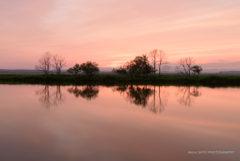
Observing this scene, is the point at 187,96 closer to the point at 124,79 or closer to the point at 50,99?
the point at 50,99

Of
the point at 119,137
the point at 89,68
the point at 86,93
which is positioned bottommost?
the point at 119,137

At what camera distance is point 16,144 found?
17.4 ft

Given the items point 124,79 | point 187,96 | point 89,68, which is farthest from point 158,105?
point 89,68

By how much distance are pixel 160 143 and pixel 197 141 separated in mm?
1279

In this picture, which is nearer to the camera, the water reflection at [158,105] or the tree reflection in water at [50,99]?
the water reflection at [158,105]

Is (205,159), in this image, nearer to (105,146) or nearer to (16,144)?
(105,146)

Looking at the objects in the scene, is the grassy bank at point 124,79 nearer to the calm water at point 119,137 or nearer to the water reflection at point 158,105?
the water reflection at point 158,105

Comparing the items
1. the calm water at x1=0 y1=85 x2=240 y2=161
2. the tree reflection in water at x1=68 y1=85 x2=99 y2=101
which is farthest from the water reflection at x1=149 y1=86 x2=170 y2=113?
the tree reflection in water at x1=68 y1=85 x2=99 y2=101

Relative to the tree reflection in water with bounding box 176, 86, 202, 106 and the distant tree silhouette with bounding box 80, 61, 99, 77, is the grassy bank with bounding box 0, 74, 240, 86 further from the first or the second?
the tree reflection in water with bounding box 176, 86, 202, 106

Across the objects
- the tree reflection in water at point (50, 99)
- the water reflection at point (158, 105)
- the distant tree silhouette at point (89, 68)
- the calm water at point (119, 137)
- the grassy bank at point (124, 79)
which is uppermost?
the distant tree silhouette at point (89, 68)

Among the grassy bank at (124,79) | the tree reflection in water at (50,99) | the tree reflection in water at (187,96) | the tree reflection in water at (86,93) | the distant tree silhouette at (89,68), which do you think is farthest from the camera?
the distant tree silhouette at (89,68)

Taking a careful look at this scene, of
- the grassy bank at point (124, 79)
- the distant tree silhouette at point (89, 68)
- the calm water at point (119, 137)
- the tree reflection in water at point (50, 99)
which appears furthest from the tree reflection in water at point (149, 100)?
the distant tree silhouette at point (89, 68)

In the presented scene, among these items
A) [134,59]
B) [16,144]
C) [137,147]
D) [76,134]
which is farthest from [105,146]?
[134,59]

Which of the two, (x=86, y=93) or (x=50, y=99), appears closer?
(x=50, y=99)
